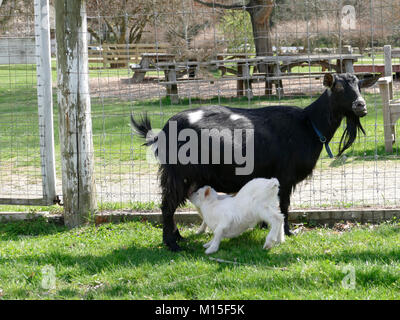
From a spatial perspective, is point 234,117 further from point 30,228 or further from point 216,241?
point 30,228

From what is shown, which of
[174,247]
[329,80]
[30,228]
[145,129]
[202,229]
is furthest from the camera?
[30,228]

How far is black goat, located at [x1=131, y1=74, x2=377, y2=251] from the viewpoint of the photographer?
5043 mm

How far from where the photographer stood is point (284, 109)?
538 cm

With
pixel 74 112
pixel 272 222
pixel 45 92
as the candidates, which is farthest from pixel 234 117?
pixel 45 92

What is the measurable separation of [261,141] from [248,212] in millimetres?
737

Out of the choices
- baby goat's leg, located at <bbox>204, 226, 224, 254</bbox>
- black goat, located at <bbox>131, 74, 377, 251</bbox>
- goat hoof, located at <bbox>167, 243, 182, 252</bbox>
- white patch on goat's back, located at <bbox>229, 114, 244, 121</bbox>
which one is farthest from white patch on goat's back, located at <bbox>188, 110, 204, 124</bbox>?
goat hoof, located at <bbox>167, 243, 182, 252</bbox>

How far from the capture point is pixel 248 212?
4.75 m

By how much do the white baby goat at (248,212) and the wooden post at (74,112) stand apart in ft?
4.91

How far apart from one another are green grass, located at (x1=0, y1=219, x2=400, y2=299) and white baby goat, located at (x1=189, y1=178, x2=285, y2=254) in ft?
0.41

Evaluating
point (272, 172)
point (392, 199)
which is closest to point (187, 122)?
point (272, 172)

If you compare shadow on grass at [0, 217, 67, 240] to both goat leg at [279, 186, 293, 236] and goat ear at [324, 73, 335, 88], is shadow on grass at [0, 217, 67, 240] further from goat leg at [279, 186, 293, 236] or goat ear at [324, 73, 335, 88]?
goat ear at [324, 73, 335, 88]

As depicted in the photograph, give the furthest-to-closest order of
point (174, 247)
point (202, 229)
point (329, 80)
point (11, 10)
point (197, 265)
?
point (11, 10) < point (202, 229) < point (329, 80) < point (174, 247) < point (197, 265)
